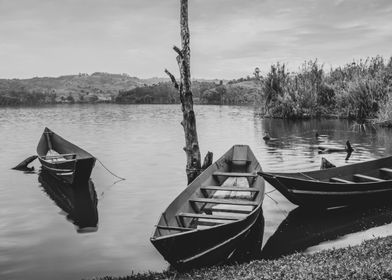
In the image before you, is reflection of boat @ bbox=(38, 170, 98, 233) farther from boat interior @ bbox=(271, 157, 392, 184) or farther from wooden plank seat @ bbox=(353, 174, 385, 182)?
wooden plank seat @ bbox=(353, 174, 385, 182)

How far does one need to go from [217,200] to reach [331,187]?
3.48m

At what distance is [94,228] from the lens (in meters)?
12.6

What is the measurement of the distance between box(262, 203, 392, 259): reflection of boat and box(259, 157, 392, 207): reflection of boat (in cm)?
36

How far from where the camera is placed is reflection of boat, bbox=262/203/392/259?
10.8m

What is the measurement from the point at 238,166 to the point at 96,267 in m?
7.44

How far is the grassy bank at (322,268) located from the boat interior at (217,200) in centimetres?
102

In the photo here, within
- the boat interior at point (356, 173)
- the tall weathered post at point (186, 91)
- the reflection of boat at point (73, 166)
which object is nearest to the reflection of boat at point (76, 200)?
the reflection of boat at point (73, 166)

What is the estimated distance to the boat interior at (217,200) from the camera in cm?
985

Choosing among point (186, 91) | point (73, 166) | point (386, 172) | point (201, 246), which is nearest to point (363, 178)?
point (386, 172)

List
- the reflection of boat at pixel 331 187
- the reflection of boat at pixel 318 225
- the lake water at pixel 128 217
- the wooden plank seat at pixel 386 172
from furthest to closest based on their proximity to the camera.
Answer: the wooden plank seat at pixel 386 172 → the reflection of boat at pixel 331 187 → the reflection of boat at pixel 318 225 → the lake water at pixel 128 217

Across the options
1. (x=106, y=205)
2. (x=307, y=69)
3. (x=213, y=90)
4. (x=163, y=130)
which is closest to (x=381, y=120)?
(x=307, y=69)

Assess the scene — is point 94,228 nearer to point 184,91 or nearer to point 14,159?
point 184,91

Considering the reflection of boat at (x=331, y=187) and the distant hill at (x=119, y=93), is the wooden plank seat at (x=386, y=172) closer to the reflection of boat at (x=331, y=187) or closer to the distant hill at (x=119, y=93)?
the reflection of boat at (x=331, y=187)

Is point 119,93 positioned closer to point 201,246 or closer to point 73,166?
point 73,166
